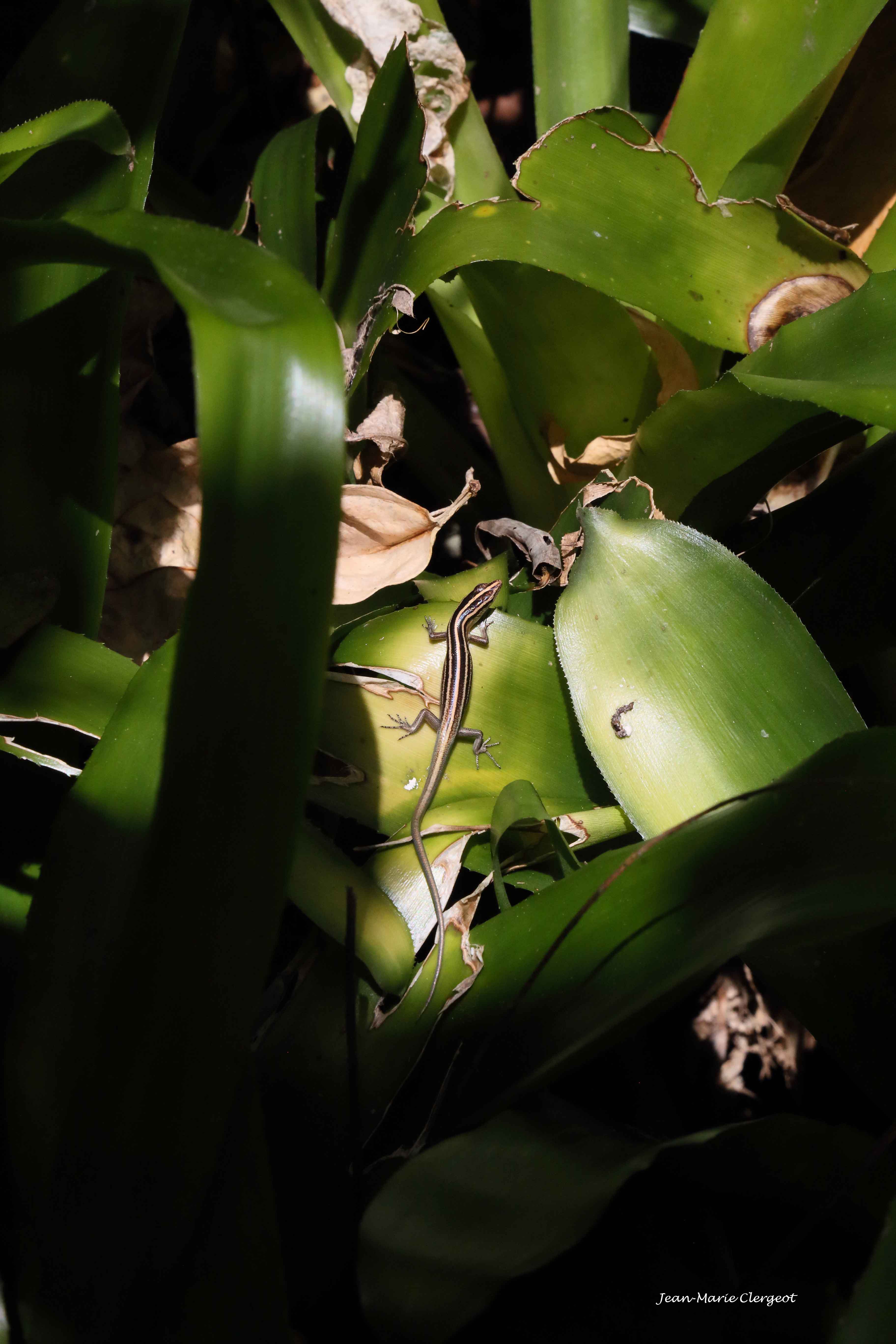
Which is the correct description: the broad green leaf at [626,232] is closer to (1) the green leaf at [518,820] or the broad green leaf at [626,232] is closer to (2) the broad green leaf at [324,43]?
(2) the broad green leaf at [324,43]

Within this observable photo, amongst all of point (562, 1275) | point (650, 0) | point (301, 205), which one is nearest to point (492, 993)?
point (562, 1275)

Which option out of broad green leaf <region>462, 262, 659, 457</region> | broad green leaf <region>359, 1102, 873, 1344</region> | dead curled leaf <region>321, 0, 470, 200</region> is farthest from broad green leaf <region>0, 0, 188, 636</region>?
broad green leaf <region>359, 1102, 873, 1344</region>

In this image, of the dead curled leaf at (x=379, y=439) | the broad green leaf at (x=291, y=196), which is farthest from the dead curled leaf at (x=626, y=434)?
the broad green leaf at (x=291, y=196)

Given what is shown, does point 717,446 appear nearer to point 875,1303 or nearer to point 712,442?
point 712,442

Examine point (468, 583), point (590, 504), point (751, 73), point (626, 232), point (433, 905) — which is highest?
point (751, 73)

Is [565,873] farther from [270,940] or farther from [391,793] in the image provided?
[270,940]

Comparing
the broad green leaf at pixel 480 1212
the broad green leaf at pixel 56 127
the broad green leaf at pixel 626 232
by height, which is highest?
the broad green leaf at pixel 56 127

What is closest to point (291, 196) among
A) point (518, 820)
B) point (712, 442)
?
point (712, 442)
